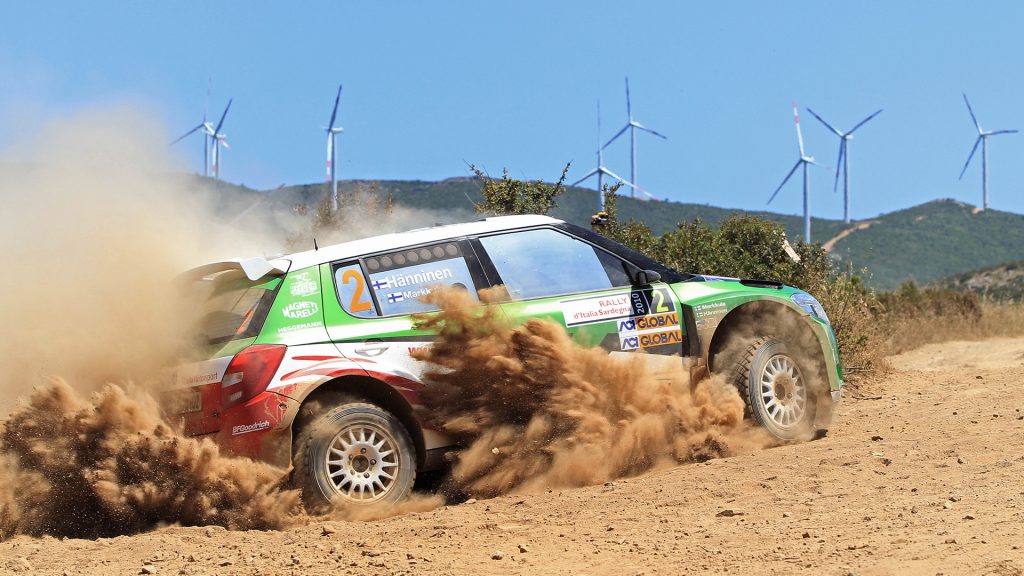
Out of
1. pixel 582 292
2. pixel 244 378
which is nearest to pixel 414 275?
pixel 582 292

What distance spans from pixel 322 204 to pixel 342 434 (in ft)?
44.1

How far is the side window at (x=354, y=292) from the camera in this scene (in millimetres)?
7680

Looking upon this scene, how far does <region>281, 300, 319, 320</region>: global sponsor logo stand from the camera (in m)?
7.43

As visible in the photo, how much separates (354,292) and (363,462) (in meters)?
1.11

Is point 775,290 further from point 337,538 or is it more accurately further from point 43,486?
point 43,486

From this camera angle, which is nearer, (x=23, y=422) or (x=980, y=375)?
(x=23, y=422)

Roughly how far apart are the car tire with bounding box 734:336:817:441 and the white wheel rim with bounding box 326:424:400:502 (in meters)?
2.94

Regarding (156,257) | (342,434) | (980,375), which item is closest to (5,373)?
(156,257)

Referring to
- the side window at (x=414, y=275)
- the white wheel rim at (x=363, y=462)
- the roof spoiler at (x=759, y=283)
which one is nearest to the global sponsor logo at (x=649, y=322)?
the roof spoiler at (x=759, y=283)

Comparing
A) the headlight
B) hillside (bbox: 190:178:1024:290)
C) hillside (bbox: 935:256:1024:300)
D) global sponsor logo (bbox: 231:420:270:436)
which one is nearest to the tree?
the headlight

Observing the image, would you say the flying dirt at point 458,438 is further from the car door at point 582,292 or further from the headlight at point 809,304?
the headlight at point 809,304

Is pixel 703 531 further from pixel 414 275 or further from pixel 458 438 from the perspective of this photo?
pixel 414 275

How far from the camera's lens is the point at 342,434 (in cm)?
733

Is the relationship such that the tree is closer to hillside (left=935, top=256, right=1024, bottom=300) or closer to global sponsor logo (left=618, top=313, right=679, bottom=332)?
global sponsor logo (left=618, top=313, right=679, bottom=332)
